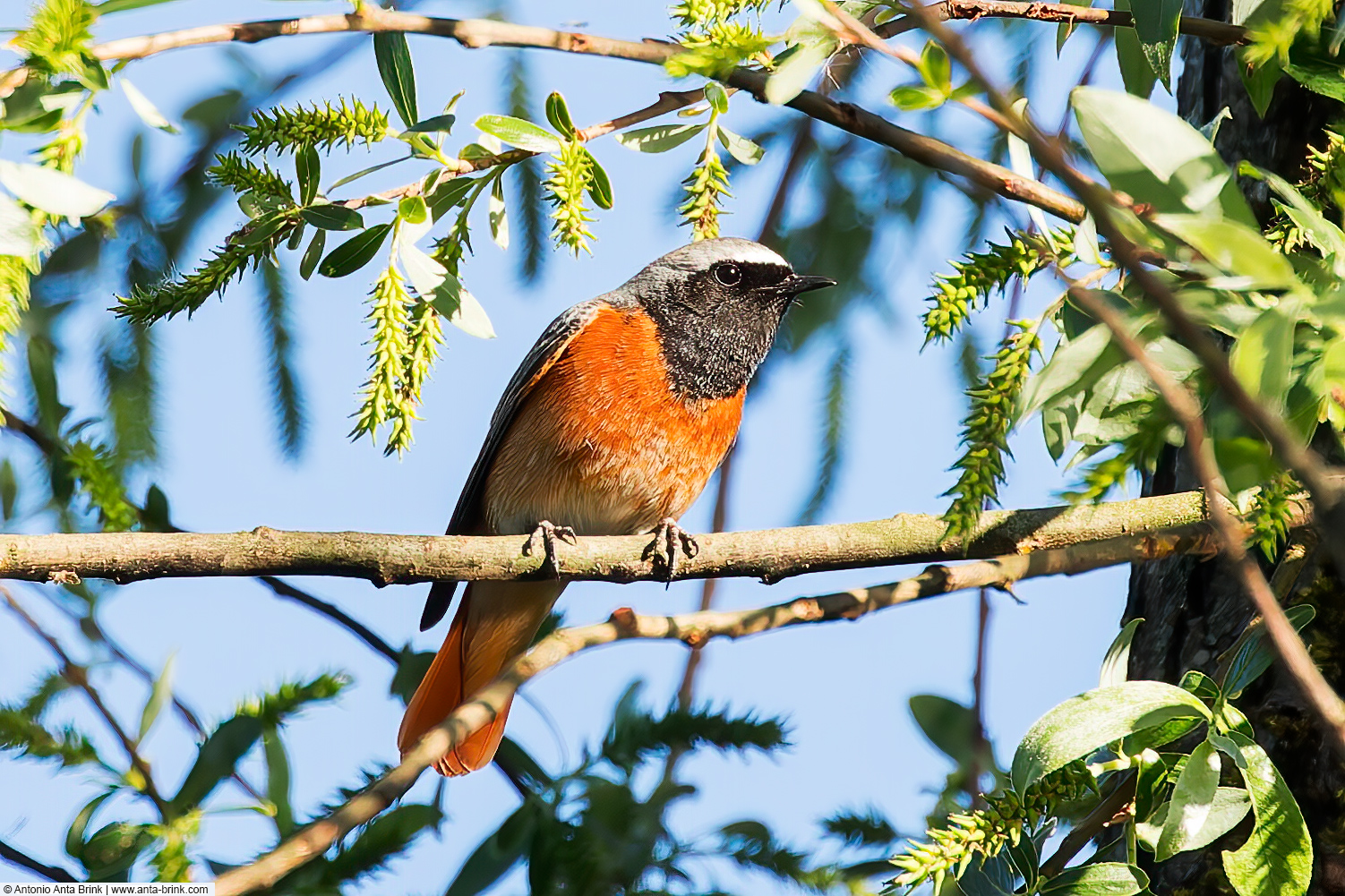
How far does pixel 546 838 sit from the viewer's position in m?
2.46

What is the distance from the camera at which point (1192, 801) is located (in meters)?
1.79

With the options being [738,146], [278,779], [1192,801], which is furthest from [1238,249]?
[278,779]

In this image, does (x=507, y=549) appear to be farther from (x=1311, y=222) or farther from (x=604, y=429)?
(x=1311, y=222)

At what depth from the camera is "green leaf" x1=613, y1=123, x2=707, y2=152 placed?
2422 millimetres

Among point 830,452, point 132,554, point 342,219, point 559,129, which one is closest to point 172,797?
point 132,554

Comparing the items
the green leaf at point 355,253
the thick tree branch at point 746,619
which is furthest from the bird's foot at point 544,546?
the green leaf at point 355,253

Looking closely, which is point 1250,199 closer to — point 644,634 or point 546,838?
point 644,634

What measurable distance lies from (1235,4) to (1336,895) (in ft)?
6.11

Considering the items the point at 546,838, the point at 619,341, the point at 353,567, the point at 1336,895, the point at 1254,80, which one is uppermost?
the point at 619,341

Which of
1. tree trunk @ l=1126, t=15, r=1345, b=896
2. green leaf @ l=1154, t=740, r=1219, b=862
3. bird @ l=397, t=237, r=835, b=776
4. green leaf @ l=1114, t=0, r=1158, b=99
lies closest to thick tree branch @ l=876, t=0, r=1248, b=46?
green leaf @ l=1114, t=0, r=1158, b=99

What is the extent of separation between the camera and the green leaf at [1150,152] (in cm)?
128

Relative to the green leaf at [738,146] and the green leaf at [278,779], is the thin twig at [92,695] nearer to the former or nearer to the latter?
the green leaf at [278,779]

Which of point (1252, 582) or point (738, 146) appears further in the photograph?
point (738, 146)

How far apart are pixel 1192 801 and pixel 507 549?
5.36 feet
